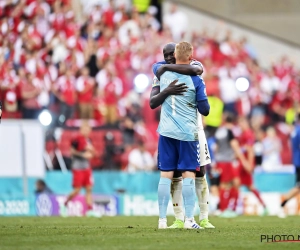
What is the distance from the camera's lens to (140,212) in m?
22.4

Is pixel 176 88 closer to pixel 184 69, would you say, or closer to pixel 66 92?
pixel 184 69

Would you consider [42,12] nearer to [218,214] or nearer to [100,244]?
[218,214]

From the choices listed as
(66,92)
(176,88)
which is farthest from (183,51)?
(66,92)

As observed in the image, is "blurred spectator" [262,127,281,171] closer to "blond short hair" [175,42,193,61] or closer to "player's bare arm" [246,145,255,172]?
"player's bare arm" [246,145,255,172]

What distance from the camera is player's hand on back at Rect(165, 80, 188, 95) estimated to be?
11.6 m

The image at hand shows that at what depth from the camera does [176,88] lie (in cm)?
1155

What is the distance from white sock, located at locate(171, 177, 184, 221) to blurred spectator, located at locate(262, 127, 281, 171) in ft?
44.5

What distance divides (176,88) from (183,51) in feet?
1.55

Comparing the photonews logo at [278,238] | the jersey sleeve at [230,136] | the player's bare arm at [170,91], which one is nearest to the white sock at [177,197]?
the player's bare arm at [170,91]

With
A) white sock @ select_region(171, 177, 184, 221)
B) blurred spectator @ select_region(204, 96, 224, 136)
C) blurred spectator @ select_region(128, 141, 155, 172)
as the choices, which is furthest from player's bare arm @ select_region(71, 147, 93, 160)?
white sock @ select_region(171, 177, 184, 221)

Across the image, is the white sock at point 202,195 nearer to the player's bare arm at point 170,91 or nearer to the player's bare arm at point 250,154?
the player's bare arm at point 170,91

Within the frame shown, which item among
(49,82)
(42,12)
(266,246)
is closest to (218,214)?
(49,82)

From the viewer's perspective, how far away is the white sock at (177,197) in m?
12.2

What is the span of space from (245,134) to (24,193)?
5.49 meters
